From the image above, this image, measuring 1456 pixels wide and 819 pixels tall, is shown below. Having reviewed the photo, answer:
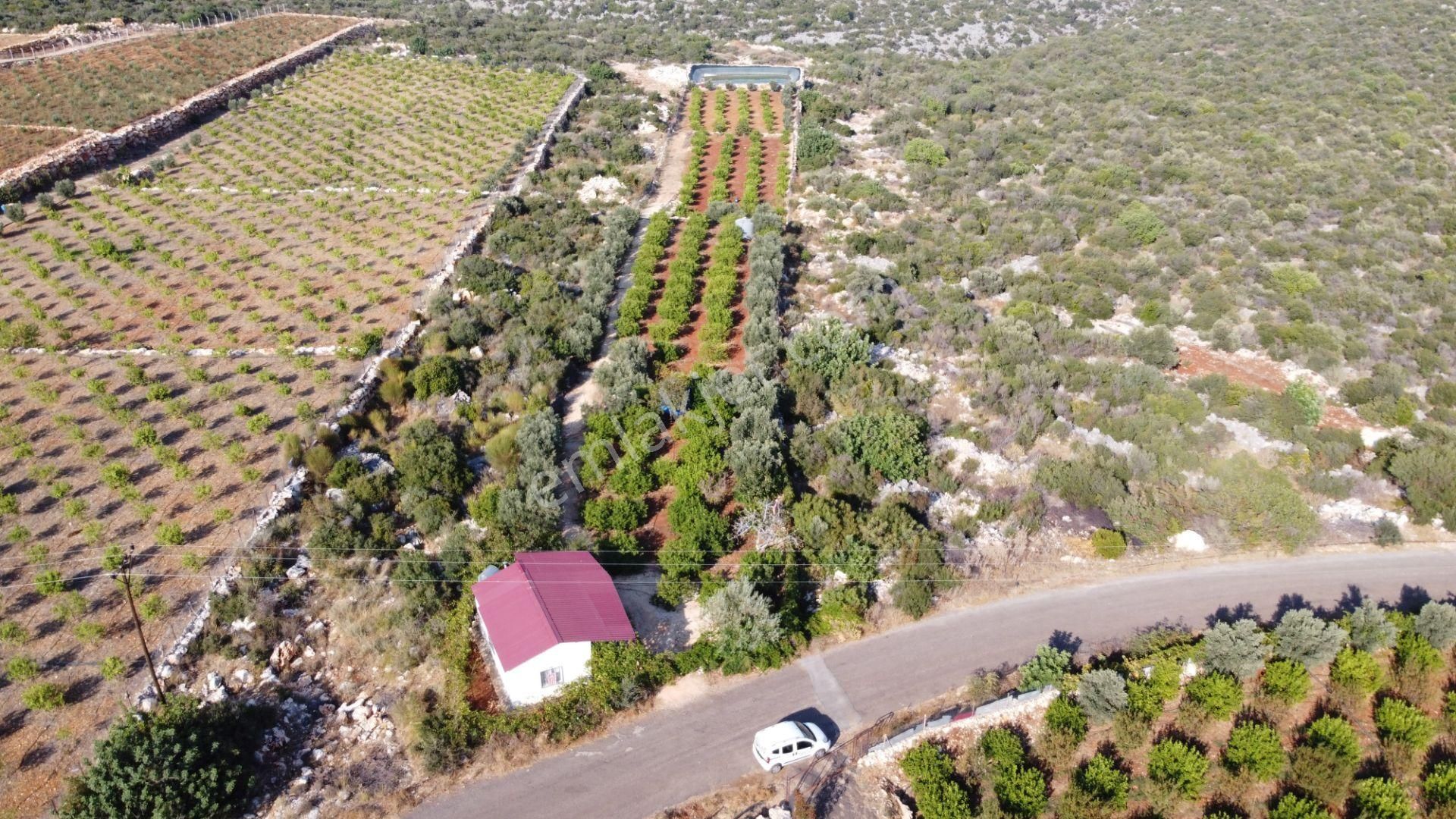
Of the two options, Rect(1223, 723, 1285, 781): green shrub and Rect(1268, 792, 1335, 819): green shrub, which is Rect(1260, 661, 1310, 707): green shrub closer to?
Rect(1223, 723, 1285, 781): green shrub

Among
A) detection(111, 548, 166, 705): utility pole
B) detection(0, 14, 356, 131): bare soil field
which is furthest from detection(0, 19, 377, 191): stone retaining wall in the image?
detection(111, 548, 166, 705): utility pole

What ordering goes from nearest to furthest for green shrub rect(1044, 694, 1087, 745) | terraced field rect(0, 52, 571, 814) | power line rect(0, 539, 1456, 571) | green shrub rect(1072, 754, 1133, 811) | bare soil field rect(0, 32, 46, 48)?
1. green shrub rect(1072, 754, 1133, 811)
2. green shrub rect(1044, 694, 1087, 745)
3. terraced field rect(0, 52, 571, 814)
4. power line rect(0, 539, 1456, 571)
5. bare soil field rect(0, 32, 46, 48)

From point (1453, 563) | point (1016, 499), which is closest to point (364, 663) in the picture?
point (1016, 499)

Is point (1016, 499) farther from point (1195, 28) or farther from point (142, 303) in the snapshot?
point (1195, 28)

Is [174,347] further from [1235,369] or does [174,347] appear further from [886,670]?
[1235,369]

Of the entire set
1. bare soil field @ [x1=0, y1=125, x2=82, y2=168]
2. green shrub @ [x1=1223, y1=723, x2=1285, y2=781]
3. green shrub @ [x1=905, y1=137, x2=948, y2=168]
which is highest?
green shrub @ [x1=905, y1=137, x2=948, y2=168]
